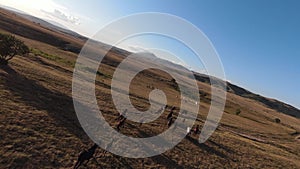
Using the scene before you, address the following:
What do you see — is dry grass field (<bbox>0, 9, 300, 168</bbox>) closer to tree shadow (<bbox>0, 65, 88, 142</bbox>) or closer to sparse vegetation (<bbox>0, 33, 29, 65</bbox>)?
tree shadow (<bbox>0, 65, 88, 142</bbox>)

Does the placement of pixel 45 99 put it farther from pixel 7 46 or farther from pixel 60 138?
pixel 7 46

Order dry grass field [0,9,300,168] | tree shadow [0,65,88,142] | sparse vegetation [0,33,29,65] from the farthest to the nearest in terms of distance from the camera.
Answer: sparse vegetation [0,33,29,65] → tree shadow [0,65,88,142] → dry grass field [0,9,300,168]

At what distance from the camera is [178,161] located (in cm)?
2452

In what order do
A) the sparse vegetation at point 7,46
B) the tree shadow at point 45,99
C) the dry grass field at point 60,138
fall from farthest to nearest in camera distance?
the sparse vegetation at point 7,46 < the tree shadow at point 45,99 < the dry grass field at point 60,138

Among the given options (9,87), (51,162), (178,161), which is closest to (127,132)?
(178,161)

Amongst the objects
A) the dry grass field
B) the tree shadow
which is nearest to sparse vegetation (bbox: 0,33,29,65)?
the dry grass field

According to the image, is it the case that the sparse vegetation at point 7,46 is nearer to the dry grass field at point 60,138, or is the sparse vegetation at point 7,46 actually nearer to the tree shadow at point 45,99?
the dry grass field at point 60,138

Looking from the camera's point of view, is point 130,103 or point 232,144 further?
point 130,103

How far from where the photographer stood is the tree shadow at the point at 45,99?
23984mm

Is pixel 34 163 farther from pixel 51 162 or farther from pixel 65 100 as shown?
pixel 65 100

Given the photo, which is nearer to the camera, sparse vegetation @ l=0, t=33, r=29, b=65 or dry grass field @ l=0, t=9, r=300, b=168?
dry grass field @ l=0, t=9, r=300, b=168

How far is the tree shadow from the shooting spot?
23984mm

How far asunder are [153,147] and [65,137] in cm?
831

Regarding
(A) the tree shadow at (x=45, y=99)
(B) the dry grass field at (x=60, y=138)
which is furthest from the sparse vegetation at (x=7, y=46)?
(A) the tree shadow at (x=45, y=99)
